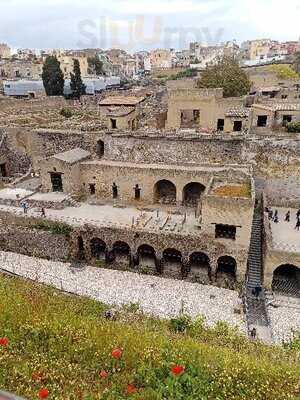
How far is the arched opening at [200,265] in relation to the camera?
2458 cm

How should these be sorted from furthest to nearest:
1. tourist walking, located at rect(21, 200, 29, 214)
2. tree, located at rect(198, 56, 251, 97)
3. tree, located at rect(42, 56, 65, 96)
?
tree, located at rect(42, 56, 65, 96) < tree, located at rect(198, 56, 251, 97) < tourist walking, located at rect(21, 200, 29, 214)

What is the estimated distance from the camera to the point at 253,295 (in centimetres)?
2206

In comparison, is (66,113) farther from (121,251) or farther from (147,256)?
(147,256)

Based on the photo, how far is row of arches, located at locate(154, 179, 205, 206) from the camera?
2919 centimetres

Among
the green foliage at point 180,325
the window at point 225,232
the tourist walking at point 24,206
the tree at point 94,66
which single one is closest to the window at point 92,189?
the tourist walking at point 24,206

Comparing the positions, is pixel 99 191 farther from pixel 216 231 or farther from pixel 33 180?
pixel 216 231

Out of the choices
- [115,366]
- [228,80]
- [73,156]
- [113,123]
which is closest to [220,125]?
[113,123]

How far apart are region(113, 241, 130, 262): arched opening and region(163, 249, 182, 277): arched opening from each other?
2.61m

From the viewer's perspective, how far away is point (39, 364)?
8.80 metres

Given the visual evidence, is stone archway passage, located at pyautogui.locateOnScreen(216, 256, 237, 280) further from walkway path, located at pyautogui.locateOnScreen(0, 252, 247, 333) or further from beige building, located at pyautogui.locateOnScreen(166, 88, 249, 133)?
beige building, located at pyautogui.locateOnScreen(166, 88, 249, 133)

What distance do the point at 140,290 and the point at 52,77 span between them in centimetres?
4396

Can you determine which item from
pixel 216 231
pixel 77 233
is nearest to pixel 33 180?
pixel 77 233

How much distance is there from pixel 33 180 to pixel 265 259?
20350mm

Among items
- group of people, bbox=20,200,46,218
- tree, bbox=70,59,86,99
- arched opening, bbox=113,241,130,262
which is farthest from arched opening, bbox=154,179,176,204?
tree, bbox=70,59,86,99
